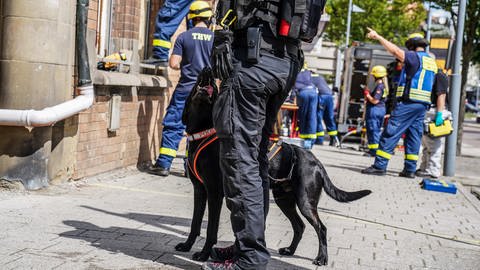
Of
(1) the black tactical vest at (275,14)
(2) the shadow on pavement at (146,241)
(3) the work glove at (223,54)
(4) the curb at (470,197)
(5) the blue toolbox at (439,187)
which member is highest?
(1) the black tactical vest at (275,14)

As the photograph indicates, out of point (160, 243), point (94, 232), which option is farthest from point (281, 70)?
point (94, 232)

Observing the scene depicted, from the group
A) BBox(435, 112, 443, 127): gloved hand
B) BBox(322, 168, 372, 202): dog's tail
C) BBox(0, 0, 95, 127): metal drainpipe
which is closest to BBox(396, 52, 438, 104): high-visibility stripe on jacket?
BBox(435, 112, 443, 127): gloved hand

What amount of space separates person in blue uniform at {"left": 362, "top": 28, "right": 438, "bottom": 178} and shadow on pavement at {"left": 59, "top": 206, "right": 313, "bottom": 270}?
6.20m

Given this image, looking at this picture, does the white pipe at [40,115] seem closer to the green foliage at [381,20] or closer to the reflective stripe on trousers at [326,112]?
the reflective stripe on trousers at [326,112]

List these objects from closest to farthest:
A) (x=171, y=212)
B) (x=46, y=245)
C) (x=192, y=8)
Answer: (x=46, y=245), (x=171, y=212), (x=192, y=8)

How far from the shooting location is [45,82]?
664cm

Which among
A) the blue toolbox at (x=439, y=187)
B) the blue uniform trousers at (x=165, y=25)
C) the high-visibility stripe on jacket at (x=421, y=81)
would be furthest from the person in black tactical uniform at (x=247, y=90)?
the high-visibility stripe on jacket at (x=421, y=81)

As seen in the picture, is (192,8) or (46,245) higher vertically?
(192,8)

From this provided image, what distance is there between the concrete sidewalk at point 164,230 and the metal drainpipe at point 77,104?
0.68 metres

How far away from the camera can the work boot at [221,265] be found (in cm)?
423

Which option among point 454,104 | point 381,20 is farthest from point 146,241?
point 381,20

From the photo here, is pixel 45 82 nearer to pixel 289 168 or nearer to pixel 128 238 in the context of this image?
pixel 128 238

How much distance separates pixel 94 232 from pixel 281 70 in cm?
202

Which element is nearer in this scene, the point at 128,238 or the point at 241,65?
the point at 241,65
